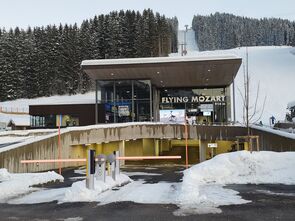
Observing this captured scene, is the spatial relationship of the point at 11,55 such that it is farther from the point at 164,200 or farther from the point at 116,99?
the point at 164,200

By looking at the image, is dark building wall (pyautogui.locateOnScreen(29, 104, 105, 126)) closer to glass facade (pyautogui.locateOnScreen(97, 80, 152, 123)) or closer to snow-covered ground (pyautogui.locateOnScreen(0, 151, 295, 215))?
glass facade (pyautogui.locateOnScreen(97, 80, 152, 123))

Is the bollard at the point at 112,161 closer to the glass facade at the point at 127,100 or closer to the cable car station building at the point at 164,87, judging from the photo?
the cable car station building at the point at 164,87

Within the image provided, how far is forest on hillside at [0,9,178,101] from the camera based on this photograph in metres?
98.1

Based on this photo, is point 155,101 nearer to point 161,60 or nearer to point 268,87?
point 161,60

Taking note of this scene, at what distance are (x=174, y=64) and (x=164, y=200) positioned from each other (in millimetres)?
35093

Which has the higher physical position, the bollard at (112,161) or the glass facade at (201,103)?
the glass facade at (201,103)

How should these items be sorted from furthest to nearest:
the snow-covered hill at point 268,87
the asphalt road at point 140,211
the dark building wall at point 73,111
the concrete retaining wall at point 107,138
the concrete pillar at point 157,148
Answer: the snow-covered hill at point 268,87
the dark building wall at point 73,111
the concrete pillar at point 157,148
the concrete retaining wall at point 107,138
the asphalt road at point 140,211

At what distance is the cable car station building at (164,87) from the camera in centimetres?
4388

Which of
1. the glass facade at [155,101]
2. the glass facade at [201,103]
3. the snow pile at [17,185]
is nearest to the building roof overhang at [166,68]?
the glass facade at [155,101]

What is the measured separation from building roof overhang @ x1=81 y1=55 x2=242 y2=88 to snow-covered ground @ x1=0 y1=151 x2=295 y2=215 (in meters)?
29.5

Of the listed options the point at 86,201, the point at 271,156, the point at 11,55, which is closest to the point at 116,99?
the point at 271,156

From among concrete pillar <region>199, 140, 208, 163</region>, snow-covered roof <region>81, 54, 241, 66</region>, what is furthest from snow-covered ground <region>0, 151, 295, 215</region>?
snow-covered roof <region>81, 54, 241, 66</region>

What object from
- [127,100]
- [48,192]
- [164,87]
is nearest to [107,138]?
[127,100]

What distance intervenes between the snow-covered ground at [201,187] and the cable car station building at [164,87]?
97.0 feet
